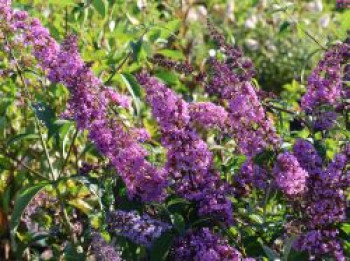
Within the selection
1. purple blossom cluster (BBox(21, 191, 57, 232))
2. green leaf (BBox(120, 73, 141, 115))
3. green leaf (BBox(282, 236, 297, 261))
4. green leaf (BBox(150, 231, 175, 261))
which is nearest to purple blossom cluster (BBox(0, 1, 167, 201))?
green leaf (BBox(150, 231, 175, 261))

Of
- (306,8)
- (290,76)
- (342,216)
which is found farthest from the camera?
(306,8)

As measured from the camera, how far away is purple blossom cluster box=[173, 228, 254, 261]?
83.4 inches

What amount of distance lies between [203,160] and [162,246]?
0.28 metres

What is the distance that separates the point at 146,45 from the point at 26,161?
1315 mm

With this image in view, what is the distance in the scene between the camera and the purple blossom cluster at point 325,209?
2.09 m

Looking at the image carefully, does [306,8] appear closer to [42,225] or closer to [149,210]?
[42,225]

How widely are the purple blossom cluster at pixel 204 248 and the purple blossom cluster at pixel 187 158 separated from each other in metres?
0.07

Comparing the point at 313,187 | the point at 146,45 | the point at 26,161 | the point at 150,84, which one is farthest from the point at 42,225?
the point at 313,187

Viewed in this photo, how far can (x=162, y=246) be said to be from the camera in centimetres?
223

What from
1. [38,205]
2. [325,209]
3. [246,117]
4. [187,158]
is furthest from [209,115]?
[38,205]

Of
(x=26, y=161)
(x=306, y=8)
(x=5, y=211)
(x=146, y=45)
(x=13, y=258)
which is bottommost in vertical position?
(x=13, y=258)

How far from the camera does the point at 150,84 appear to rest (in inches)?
90.8

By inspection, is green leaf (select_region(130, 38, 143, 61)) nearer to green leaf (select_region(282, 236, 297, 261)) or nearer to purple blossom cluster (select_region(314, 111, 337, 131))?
purple blossom cluster (select_region(314, 111, 337, 131))

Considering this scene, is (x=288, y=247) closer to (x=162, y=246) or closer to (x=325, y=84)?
(x=162, y=246)
